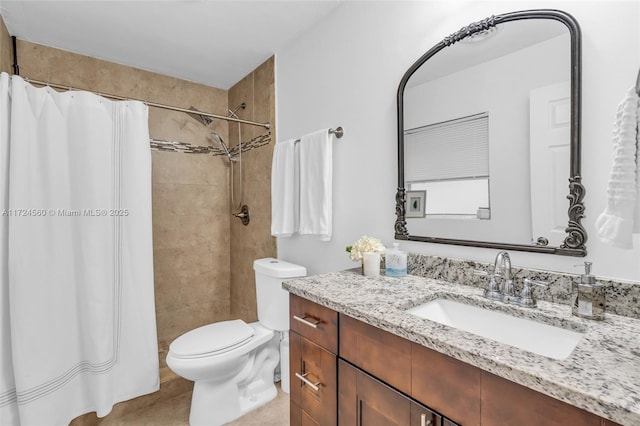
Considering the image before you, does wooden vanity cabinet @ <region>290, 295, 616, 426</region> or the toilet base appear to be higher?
wooden vanity cabinet @ <region>290, 295, 616, 426</region>

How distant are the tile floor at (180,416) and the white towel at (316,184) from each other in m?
1.08

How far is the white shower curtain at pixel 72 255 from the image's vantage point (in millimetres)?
1439

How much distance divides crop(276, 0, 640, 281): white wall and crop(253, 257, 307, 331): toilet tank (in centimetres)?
18

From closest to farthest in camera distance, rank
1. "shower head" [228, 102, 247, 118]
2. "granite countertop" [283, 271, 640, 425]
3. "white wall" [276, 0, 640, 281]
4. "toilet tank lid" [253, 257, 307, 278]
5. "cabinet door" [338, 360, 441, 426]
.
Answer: "granite countertop" [283, 271, 640, 425]
"cabinet door" [338, 360, 441, 426]
"white wall" [276, 0, 640, 281]
"toilet tank lid" [253, 257, 307, 278]
"shower head" [228, 102, 247, 118]

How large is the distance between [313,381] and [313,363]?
2.6 inches

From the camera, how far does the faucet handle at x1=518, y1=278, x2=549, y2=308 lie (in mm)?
975

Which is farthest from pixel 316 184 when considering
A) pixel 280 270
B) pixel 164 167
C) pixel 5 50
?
pixel 5 50

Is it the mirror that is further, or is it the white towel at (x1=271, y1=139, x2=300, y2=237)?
the white towel at (x1=271, y1=139, x2=300, y2=237)

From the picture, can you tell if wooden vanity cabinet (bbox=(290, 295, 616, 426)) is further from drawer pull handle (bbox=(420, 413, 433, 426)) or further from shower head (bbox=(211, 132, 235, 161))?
shower head (bbox=(211, 132, 235, 161))

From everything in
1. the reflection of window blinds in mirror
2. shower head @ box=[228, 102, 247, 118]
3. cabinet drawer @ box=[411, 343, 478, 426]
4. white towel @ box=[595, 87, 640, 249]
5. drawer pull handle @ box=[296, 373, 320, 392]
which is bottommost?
Answer: drawer pull handle @ box=[296, 373, 320, 392]

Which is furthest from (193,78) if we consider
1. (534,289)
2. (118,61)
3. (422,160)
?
(534,289)

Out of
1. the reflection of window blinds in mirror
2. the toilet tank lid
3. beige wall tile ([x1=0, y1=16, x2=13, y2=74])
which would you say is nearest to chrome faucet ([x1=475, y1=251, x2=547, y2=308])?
the reflection of window blinds in mirror

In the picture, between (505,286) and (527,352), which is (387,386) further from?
(505,286)

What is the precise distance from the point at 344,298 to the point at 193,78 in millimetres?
2502
